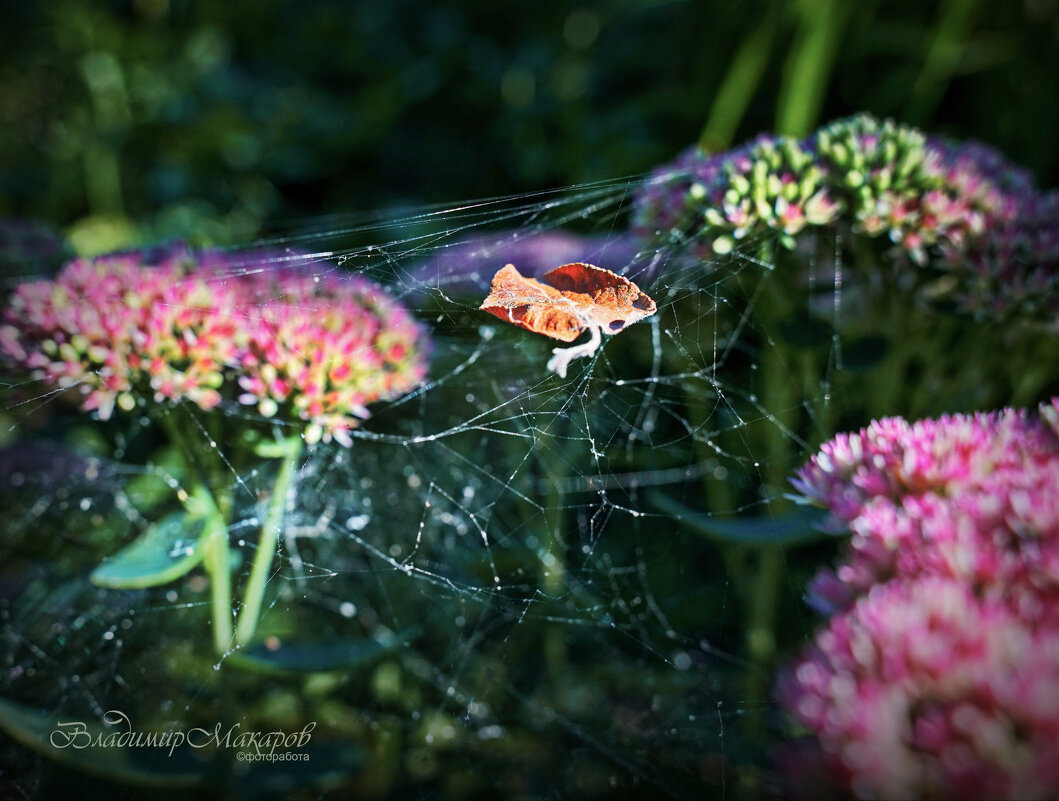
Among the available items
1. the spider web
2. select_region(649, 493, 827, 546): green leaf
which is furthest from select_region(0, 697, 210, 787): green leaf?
select_region(649, 493, 827, 546): green leaf

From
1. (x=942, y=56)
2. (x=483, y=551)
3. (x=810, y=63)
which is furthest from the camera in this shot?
(x=942, y=56)

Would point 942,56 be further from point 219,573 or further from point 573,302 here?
point 219,573

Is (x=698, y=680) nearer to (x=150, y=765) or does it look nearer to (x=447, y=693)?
(x=447, y=693)

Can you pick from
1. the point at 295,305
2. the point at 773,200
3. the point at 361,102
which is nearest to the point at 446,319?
the point at 295,305

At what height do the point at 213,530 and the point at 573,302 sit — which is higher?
the point at 573,302

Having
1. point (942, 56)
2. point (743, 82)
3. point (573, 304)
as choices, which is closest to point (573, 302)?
point (573, 304)

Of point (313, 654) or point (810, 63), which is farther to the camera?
point (810, 63)
